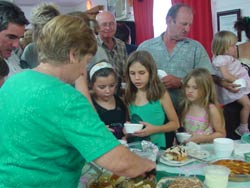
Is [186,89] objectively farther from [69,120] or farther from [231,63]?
[69,120]

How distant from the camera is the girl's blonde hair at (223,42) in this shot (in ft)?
11.4

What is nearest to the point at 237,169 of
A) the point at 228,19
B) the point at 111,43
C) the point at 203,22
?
the point at 111,43

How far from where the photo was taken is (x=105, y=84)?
2145 millimetres

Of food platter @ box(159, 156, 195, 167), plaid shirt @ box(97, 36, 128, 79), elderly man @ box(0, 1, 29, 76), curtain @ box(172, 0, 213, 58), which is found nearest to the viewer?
food platter @ box(159, 156, 195, 167)

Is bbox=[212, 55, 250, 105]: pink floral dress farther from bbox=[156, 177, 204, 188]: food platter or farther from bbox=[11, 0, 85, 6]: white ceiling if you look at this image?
bbox=[11, 0, 85, 6]: white ceiling

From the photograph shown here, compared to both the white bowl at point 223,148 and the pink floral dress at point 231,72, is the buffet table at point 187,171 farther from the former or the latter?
the pink floral dress at point 231,72

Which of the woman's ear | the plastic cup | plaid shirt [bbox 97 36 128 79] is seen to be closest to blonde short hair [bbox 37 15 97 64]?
the woman's ear

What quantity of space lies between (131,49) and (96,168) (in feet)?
7.07

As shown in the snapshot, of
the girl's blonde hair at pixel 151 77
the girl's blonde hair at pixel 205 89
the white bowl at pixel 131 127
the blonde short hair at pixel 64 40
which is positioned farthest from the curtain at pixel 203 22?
the blonde short hair at pixel 64 40

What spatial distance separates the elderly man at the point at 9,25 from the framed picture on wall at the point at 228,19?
3079 mm

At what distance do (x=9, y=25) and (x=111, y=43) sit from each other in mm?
1306

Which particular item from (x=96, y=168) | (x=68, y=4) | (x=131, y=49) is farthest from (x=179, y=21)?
(x=68, y=4)

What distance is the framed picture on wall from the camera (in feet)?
13.6

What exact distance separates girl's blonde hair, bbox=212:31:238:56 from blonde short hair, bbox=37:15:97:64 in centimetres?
268
